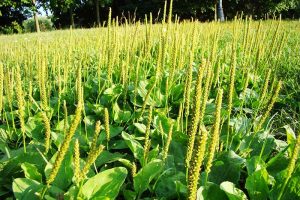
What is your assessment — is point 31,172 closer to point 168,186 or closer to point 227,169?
point 168,186

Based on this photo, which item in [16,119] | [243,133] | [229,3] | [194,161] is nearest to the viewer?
[194,161]

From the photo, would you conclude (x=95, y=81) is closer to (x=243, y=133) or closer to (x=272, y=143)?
(x=243, y=133)

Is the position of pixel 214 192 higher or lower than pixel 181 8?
lower

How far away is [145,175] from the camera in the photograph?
67.6 inches

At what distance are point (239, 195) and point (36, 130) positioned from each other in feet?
5.13

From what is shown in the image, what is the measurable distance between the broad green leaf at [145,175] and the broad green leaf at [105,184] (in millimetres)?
139

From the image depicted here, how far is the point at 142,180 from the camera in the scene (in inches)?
67.5

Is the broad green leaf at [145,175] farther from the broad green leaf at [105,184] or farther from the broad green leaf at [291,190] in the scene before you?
the broad green leaf at [291,190]

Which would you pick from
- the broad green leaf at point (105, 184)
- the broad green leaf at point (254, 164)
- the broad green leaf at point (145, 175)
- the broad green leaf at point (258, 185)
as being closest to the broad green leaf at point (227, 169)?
the broad green leaf at point (254, 164)

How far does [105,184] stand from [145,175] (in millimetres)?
230

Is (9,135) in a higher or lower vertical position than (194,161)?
lower

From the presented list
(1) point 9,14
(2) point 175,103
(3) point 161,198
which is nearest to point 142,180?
(3) point 161,198

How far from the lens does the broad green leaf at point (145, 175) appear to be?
171 cm

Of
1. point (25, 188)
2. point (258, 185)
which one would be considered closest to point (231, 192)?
point (258, 185)
